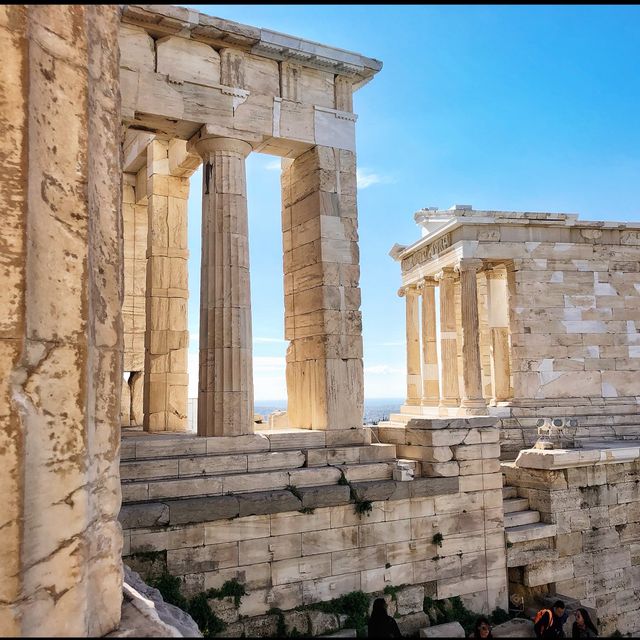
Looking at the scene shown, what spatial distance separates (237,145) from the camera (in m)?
11.0

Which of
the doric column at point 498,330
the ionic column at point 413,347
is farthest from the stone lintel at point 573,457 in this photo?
the ionic column at point 413,347

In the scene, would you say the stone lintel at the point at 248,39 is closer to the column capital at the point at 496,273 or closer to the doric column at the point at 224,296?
the doric column at the point at 224,296

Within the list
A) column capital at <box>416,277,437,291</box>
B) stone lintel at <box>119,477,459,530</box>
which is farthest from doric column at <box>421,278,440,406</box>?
stone lintel at <box>119,477,459,530</box>

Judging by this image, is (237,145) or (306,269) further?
(306,269)

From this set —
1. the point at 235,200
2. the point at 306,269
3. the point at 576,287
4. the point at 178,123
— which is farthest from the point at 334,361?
the point at 576,287

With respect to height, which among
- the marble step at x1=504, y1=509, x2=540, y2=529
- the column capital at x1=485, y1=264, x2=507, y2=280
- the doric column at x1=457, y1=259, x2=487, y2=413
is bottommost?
the marble step at x1=504, y1=509, x2=540, y2=529

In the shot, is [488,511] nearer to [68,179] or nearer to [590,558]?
[590,558]

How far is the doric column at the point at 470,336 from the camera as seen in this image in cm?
1908

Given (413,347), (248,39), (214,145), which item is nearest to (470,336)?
(413,347)

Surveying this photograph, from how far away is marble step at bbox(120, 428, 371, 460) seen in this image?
9414mm

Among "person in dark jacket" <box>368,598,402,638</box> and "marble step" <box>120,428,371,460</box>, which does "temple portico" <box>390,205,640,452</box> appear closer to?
"marble step" <box>120,428,371,460</box>

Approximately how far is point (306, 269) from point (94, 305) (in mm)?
8427

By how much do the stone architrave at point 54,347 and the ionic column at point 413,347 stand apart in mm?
20184

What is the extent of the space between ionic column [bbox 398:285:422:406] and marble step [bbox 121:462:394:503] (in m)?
→ 12.9
